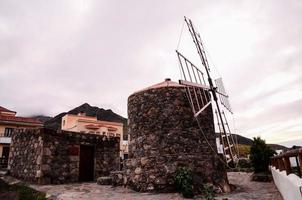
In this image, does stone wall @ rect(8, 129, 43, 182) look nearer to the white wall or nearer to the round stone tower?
the round stone tower

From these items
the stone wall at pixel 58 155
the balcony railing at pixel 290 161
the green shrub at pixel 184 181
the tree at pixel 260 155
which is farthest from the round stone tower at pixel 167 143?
the tree at pixel 260 155

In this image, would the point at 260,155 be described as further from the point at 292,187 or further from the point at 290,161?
the point at 292,187

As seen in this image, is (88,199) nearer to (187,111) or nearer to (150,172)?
(150,172)

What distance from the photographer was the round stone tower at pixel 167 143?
8477 mm

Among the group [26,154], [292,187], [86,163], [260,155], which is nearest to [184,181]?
[292,187]

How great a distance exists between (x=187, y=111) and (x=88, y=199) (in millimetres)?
4457

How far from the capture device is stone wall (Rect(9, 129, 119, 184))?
11.1 meters

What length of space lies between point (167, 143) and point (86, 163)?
5.93 metres

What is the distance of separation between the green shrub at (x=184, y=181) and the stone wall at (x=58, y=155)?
6.01 meters

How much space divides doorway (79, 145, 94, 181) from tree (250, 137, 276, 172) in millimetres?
8291

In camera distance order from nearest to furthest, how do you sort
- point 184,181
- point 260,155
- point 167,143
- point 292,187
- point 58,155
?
point 292,187
point 184,181
point 167,143
point 58,155
point 260,155

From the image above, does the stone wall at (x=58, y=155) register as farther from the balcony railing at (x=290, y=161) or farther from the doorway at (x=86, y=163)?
the balcony railing at (x=290, y=161)

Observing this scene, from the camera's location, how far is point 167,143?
8773 millimetres

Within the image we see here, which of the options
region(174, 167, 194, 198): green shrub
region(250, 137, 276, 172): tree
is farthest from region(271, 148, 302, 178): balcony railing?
region(250, 137, 276, 172): tree
